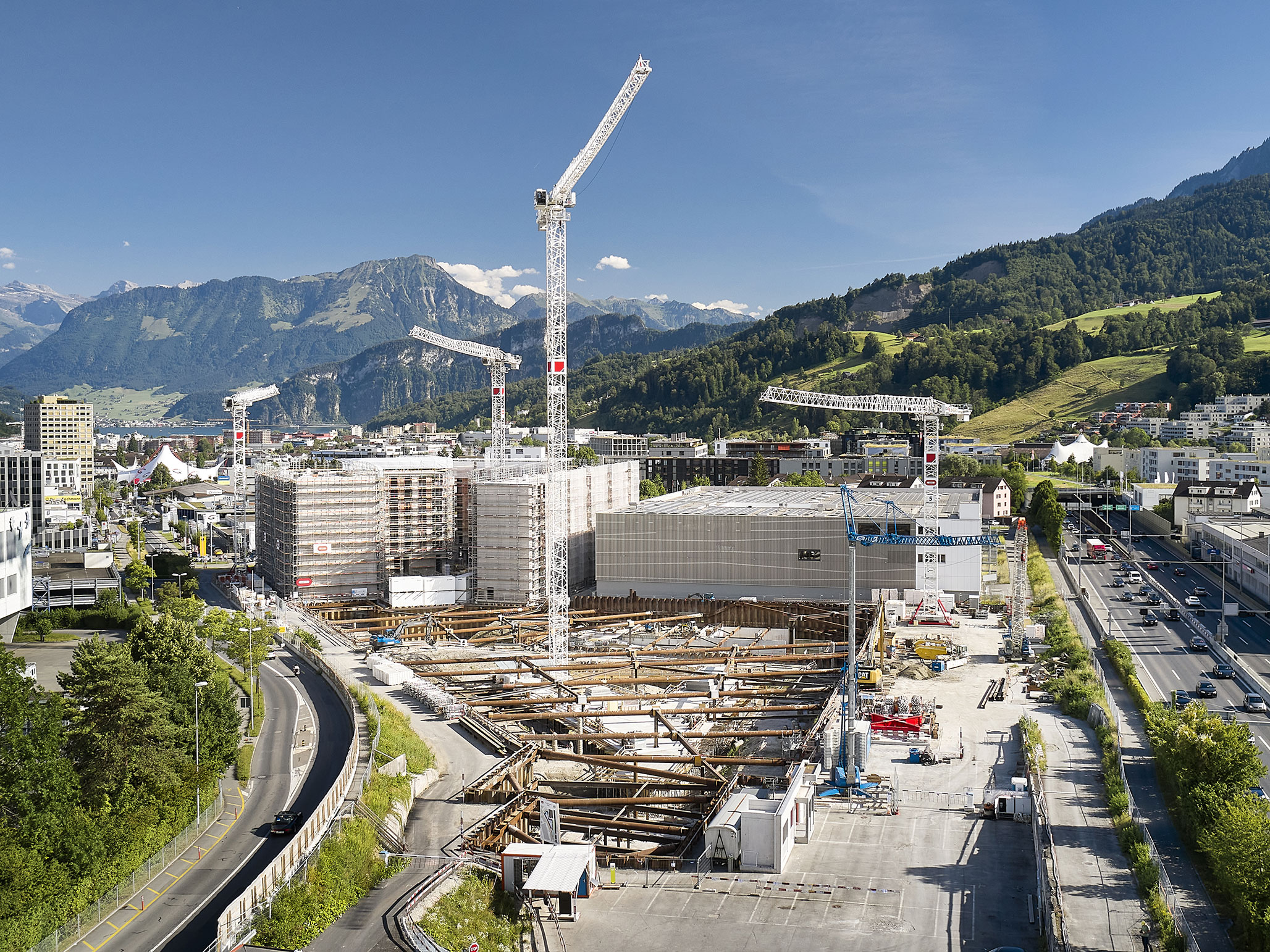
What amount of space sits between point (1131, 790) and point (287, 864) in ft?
61.9

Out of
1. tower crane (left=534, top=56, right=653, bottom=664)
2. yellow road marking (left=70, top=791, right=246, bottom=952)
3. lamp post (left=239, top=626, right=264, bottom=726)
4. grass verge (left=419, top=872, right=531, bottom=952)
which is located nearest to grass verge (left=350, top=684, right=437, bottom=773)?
lamp post (left=239, top=626, right=264, bottom=726)

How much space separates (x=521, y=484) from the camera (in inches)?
2020

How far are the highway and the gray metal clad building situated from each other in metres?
7.47

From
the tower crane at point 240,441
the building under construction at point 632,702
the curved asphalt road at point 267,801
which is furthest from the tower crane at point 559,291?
the tower crane at point 240,441

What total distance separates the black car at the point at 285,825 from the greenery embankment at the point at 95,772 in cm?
187

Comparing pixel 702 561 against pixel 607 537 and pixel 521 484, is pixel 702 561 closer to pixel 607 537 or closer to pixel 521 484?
pixel 607 537

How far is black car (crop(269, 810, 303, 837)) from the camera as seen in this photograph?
20.6 m

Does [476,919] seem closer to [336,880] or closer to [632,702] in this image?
[336,880]

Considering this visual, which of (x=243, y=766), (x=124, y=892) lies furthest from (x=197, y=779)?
(x=124, y=892)

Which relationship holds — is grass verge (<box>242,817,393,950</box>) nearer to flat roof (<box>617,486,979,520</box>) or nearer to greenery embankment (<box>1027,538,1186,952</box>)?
greenery embankment (<box>1027,538,1186,952</box>)

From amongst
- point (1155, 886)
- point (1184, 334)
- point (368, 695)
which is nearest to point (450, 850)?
point (368, 695)

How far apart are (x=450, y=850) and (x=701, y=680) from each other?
734 inches

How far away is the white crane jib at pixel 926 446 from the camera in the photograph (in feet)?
170

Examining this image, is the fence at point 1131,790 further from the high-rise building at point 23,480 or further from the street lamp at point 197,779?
the high-rise building at point 23,480
